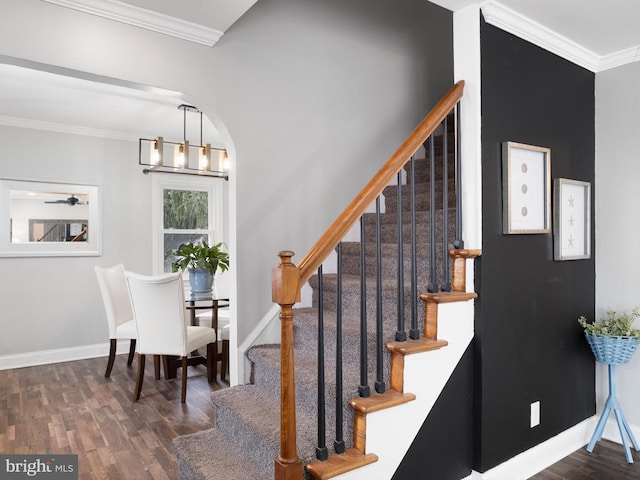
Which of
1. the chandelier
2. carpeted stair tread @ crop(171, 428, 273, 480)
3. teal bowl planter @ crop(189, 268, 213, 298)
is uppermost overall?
the chandelier

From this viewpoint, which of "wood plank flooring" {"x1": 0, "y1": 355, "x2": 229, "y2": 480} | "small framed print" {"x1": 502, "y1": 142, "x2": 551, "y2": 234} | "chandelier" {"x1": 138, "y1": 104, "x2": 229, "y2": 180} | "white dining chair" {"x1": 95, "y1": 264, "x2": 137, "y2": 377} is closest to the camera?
"small framed print" {"x1": 502, "y1": 142, "x2": 551, "y2": 234}

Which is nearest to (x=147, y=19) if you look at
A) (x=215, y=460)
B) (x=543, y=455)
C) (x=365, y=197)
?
(x=365, y=197)

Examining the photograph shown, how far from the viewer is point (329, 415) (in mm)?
2070

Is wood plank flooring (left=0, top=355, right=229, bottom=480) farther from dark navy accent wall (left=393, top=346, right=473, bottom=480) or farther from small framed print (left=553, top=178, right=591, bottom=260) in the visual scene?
small framed print (left=553, top=178, right=591, bottom=260)

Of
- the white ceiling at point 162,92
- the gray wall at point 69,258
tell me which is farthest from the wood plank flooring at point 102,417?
the white ceiling at point 162,92

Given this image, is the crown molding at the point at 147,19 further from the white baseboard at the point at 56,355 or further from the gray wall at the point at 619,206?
the white baseboard at the point at 56,355

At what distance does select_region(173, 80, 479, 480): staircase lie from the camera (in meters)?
1.95

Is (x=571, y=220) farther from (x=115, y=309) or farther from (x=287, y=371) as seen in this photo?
(x=115, y=309)

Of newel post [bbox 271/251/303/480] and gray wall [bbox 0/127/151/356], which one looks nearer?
newel post [bbox 271/251/303/480]

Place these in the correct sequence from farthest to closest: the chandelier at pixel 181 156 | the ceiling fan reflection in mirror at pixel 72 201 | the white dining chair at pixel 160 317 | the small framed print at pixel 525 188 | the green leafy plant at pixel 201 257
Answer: the ceiling fan reflection in mirror at pixel 72 201 < the chandelier at pixel 181 156 < the green leafy plant at pixel 201 257 < the white dining chair at pixel 160 317 < the small framed print at pixel 525 188

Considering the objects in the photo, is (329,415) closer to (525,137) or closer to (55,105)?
(525,137)

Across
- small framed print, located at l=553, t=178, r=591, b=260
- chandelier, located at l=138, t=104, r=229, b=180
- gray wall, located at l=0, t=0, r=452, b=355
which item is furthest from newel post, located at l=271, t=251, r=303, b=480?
chandelier, located at l=138, t=104, r=229, b=180

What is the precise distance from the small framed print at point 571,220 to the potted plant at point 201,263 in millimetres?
2596

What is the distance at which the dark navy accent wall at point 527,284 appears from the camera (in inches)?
92.2
